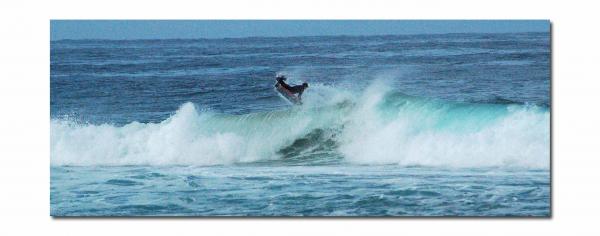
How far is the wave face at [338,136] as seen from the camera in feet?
48.6

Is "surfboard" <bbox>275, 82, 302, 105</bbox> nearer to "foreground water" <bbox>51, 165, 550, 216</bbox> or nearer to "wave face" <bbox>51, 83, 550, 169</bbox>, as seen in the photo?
"wave face" <bbox>51, 83, 550, 169</bbox>

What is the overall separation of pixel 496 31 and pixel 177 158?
3296 millimetres

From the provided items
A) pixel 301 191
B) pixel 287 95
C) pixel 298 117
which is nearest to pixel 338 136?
pixel 298 117

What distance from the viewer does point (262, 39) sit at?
14797mm

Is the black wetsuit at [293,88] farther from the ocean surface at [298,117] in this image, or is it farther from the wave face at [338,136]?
the wave face at [338,136]

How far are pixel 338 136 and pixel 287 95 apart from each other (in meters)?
0.68

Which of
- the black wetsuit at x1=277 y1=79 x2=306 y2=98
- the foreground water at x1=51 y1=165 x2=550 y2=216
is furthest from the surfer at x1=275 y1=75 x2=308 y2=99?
the foreground water at x1=51 y1=165 x2=550 y2=216

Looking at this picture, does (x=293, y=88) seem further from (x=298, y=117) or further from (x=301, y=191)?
(x=301, y=191)

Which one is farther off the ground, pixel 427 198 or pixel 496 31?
pixel 496 31

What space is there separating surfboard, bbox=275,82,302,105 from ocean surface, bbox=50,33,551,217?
78 mm

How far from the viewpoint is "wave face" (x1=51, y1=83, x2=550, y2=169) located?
14.8 metres

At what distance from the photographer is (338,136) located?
1538cm
